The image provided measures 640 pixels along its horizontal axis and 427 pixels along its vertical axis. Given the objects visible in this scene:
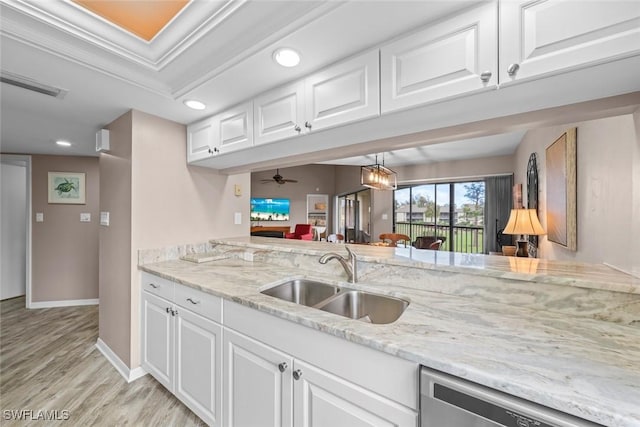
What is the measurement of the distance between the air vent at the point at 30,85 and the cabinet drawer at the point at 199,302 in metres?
1.58

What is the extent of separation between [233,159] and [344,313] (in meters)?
1.53

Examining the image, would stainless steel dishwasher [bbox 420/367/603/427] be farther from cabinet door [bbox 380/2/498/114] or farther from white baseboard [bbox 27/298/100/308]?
white baseboard [bbox 27/298/100/308]

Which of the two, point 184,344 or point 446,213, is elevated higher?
point 446,213

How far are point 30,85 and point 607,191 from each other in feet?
11.4

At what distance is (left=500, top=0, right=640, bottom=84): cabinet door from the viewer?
0.79m

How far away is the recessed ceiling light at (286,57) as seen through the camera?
4.37 feet

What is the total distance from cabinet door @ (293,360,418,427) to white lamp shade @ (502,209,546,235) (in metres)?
2.38

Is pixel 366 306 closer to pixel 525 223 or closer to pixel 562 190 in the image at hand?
pixel 562 190

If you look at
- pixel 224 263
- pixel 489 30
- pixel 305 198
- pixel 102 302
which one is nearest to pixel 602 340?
pixel 489 30

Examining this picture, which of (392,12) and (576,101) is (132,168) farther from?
(576,101)

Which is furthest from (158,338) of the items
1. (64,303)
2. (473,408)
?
(64,303)

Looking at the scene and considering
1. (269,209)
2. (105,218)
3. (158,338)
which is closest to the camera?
(158,338)

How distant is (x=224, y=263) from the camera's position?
85.0 inches

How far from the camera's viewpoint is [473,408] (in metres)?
0.70
